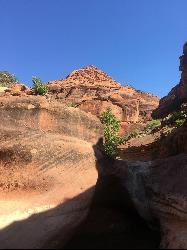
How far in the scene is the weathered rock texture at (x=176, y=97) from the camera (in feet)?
154

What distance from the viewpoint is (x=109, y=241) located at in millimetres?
8719

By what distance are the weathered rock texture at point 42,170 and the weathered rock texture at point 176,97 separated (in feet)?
117

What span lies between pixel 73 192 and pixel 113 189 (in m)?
1.45

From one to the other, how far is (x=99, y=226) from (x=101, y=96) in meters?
44.7

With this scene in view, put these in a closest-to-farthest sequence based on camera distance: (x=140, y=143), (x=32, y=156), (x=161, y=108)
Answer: (x=32, y=156), (x=140, y=143), (x=161, y=108)

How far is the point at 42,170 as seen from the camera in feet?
35.0

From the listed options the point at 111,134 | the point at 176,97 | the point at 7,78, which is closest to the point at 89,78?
the point at 7,78

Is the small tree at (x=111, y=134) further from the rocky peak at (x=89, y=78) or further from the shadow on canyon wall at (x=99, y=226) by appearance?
the rocky peak at (x=89, y=78)

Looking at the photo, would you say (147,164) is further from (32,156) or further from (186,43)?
(186,43)

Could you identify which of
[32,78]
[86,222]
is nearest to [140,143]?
[32,78]

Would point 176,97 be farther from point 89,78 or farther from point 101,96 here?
point 89,78

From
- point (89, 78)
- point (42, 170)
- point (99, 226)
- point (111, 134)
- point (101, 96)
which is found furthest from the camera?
point (89, 78)

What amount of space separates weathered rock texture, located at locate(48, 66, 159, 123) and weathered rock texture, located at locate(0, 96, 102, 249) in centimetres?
2641

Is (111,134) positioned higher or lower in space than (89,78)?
lower
